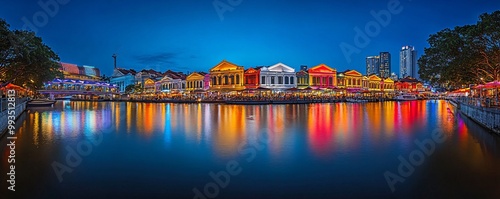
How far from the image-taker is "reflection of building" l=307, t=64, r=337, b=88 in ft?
228

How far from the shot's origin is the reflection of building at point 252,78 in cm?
6391

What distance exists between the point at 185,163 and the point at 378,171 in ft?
16.9

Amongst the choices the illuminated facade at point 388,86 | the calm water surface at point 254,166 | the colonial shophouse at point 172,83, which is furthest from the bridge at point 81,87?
the calm water surface at point 254,166

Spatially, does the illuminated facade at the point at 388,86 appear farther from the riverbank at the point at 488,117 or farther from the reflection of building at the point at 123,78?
the riverbank at the point at 488,117

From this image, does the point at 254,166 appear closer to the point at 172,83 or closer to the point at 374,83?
the point at 172,83

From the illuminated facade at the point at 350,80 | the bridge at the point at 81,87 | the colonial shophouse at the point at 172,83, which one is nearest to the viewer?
the illuminated facade at the point at 350,80

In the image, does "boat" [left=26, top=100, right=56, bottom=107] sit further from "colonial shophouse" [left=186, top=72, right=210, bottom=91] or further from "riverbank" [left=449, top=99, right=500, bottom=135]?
"riverbank" [left=449, top=99, right=500, bottom=135]

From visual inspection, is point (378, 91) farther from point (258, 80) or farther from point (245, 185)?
point (245, 185)

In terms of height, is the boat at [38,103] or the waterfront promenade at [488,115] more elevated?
the boat at [38,103]

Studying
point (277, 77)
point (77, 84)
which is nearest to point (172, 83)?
point (277, 77)

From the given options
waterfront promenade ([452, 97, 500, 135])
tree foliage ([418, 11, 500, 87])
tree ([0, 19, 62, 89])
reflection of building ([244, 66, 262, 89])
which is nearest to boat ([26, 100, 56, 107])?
tree ([0, 19, 62, 89])

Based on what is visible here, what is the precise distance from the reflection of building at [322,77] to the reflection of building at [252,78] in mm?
11780

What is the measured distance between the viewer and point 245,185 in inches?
296

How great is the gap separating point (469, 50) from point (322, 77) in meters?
47.7
